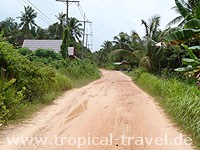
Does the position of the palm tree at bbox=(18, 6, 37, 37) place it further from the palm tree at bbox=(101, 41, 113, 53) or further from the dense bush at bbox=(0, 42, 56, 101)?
the dense bush at bbox=(0, 42, 56, 101)

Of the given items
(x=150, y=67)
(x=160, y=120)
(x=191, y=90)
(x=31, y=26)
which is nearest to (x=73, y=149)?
(x=160, y=120)

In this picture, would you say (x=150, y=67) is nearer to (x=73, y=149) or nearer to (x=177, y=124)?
(x=177, y=124)

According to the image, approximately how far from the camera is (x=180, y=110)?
9.59 meters

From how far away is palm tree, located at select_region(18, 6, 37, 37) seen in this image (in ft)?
207

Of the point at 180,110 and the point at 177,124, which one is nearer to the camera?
the point at 177,124

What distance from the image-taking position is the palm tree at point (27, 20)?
63.2m

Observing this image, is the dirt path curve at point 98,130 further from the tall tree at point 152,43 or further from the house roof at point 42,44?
the house roof at point 42,44

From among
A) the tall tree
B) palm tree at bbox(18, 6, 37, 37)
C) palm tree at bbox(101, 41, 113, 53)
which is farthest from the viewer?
palm tree at bbox(101, 41, 113, 53)

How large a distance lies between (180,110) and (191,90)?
4.48 ft

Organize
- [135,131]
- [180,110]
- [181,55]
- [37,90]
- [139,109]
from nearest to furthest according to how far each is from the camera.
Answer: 1. [135,131]
2. [180,110]
3. [139,109]
4. [37,90]
5. [181,55]

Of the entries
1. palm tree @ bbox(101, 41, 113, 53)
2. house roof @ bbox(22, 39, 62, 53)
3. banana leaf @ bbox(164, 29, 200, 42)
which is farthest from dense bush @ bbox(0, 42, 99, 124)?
palm tree @ bbox(101, 41, 113, 53)

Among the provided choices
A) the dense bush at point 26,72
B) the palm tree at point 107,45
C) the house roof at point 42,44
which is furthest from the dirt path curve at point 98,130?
the palm tree at point 107,45

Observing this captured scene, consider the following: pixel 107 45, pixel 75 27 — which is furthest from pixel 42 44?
pixel 107 45

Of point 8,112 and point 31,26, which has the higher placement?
point 31,26
